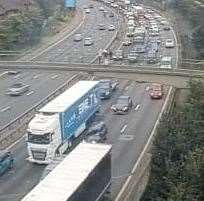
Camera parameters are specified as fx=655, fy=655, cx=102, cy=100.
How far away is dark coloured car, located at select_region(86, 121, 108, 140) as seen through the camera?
4169 centimetres

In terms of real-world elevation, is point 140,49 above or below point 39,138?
below

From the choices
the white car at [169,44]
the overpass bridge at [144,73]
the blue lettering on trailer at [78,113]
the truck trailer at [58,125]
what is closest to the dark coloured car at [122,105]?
the overpass bridge at [144,73]

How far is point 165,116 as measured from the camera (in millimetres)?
40688

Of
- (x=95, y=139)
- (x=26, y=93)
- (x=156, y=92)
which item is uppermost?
(x=95, y=139)

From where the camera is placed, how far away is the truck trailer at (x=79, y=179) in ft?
82.1

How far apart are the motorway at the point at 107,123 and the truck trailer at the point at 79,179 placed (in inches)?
99.6

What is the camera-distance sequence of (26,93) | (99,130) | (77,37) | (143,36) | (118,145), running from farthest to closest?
(143,36) < (77,37) < (26,93) < (99,130) < (118,145)

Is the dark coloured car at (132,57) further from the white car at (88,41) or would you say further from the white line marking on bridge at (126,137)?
the white line marking on bridge at (126,137)

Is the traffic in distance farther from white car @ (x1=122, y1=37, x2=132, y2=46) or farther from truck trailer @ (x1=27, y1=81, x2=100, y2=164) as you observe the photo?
truck trailer @ (x1=27, y1=81, x2=100, y2=164)

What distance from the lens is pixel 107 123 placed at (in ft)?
152

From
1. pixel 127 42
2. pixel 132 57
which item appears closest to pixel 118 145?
pixel 132 57

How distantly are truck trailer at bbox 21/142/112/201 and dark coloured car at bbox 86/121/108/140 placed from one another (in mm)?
10792

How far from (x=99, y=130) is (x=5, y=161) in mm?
8191

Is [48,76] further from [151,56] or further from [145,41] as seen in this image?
[145,41]
